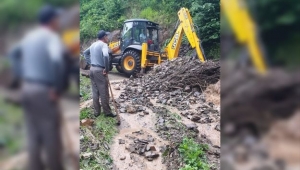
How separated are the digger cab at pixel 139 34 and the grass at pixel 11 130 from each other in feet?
9.74

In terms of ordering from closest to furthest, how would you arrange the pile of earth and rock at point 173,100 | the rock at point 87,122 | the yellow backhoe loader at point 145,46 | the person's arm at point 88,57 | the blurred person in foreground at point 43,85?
the blurred person in foreground at point 43,85
the person's arm at point 88,57
the rock at point 87,122
the pile of earth and rock at point 173,100
the yellow backhoe loader at point 145,46

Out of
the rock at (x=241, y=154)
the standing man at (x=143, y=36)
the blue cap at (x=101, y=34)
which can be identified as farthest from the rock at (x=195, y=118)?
the rock at (x=241, y=154)

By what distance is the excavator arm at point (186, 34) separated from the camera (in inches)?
157

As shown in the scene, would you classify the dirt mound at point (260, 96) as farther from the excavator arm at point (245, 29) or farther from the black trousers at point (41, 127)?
the black trousers at point (41, 127)

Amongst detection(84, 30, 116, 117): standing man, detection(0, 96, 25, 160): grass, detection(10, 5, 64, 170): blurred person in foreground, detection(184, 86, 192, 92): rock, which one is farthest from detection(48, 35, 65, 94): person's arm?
detection(184, 86, 192, 92): rock

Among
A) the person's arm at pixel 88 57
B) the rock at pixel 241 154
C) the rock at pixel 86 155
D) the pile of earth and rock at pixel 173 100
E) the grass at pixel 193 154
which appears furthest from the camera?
the pile of earth and rock at pixel 173 100

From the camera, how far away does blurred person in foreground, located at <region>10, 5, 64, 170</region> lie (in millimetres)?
714

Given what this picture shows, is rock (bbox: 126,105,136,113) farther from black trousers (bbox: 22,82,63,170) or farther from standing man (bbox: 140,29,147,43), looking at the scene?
black trousers (bbox: 22,82,63,170)

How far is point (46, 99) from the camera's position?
2.39 feet

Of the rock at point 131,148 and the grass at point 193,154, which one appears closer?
the grass at point 193,154

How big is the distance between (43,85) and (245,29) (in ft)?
1.53

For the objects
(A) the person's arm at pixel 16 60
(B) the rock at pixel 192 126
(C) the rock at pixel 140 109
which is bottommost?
(B) the rock at pixel 192 126

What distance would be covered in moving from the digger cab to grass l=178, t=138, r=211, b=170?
1161mm

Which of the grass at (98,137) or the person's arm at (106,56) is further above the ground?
the person's arm at (106,56)
